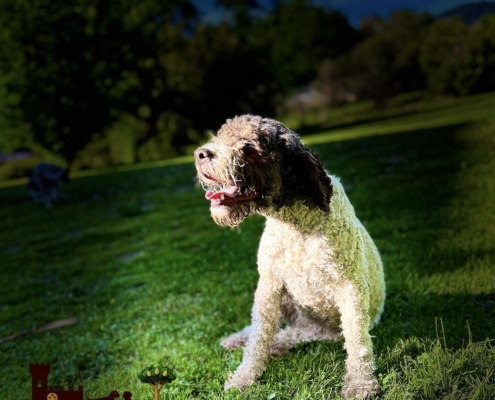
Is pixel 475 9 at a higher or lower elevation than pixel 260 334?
higher

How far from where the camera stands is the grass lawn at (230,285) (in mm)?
3207

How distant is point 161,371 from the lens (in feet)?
8.06

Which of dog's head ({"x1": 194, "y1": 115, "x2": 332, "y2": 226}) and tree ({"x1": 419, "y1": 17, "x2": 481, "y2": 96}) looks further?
tree ({"x1": 419, "y1": 17, "x2": 481, "y2": 96})

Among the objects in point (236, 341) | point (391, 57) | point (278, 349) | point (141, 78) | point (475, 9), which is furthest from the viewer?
point (141, 78)

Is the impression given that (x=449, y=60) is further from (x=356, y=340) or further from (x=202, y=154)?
(x=202, y=154)

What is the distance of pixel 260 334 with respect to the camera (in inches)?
126

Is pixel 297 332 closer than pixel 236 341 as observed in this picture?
Yes

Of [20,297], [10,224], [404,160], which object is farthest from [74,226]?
[404,160]

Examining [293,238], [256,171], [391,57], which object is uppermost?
[391,57]

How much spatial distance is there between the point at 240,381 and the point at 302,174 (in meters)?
1.47

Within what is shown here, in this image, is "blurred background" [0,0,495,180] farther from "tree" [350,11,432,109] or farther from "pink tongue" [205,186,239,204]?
"pink tongue" [205,186,239,204]

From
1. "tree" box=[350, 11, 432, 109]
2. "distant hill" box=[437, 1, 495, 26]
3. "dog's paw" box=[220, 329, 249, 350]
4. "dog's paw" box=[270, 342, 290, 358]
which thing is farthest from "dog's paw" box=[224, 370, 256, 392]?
"tree" box=[350, 11, 432, 109]

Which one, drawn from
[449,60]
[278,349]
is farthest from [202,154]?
[449,60]

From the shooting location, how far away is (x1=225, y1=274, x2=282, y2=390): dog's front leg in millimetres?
3123
